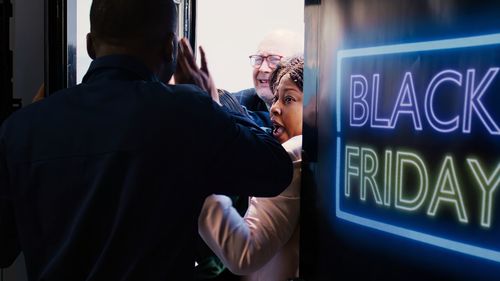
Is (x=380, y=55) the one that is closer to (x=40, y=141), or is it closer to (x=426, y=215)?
(x=426, y=215)

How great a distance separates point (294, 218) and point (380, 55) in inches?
20.6

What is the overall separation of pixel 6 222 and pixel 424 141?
1005 mm

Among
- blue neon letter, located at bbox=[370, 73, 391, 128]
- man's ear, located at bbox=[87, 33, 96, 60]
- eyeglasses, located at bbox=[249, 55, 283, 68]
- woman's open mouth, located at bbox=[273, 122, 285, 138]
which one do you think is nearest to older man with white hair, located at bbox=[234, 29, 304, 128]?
eyeglasses, located at bbox=[249, 55, 283, 68]

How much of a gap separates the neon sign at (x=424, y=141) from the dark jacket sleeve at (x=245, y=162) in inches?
6.1

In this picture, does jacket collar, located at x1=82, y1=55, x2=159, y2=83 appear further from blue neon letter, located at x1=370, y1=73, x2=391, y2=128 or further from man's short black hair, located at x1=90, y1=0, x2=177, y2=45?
blue neon letter, located at x1=370, y1=73, x2=391, y2=128

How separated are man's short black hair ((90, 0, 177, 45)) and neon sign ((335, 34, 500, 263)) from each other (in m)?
0.45

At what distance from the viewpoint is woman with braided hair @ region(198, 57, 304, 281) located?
54.2 inches

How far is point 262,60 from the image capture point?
9.25 feet

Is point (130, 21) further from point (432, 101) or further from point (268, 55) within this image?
point (268, 55)

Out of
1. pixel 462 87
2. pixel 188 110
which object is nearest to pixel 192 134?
pixel 188 110

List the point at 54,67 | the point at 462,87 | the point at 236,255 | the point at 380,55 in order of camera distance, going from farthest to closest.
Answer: the point at 54,67, the point at 236,255, the point at 380,55, the point at 462,87

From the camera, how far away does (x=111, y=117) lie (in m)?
1.17

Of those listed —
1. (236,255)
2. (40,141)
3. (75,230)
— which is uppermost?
(40,141)

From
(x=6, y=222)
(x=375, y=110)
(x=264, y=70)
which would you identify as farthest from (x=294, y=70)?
(x=264, y=70)
